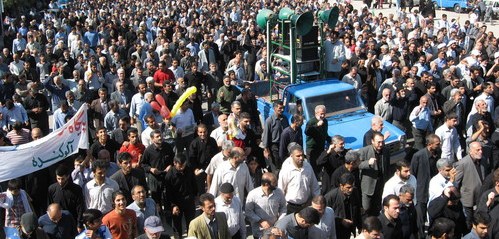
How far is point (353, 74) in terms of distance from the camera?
43.8 feet

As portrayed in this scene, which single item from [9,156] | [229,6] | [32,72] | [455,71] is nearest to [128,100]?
[32,72]

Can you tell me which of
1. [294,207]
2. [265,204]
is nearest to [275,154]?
[294,207]

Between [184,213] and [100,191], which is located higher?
[100,191]

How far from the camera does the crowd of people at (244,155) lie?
7059mm

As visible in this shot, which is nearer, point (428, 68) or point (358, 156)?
point (358, 156)

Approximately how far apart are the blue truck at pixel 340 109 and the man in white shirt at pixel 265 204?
11.1 feet

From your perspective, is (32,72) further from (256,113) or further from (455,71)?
(455,71)

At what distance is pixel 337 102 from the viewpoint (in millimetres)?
11898

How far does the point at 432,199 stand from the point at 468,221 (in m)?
0.46

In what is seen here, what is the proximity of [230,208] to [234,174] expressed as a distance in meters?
0.98

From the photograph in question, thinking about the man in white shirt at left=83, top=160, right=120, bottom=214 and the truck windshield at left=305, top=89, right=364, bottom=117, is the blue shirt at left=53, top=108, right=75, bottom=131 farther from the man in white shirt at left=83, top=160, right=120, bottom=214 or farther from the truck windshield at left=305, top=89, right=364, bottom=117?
the truck windshield at left=305, top=89, right=364, bottom=117

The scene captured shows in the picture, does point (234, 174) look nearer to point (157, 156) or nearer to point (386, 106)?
point (157, 156)

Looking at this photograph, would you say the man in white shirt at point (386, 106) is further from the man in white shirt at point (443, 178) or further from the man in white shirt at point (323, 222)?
the man in white shirt at point (323, 222)

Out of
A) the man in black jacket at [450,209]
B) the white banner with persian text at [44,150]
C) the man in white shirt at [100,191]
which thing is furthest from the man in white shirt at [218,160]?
the man in black jacket at [450,209]
